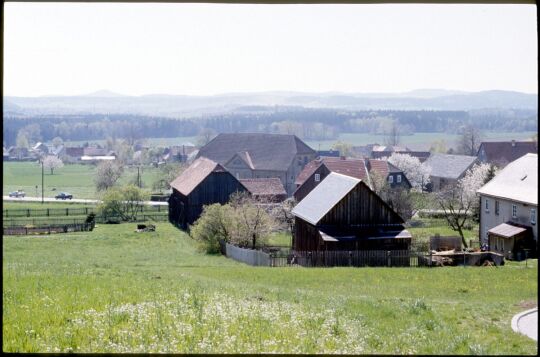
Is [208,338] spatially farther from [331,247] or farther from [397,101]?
[397,101]

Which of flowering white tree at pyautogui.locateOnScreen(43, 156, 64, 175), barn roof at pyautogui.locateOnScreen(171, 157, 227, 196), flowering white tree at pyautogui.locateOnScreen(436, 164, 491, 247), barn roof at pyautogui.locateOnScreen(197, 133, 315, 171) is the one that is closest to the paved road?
flowering white tree at pyautogui.locateOnScreen(436, 164, 491, 247)

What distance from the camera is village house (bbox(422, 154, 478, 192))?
56.6 meters

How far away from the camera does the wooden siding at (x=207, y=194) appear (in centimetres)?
4247

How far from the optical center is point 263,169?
76.5 m

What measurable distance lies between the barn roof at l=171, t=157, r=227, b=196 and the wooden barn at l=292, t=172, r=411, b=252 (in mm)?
15568

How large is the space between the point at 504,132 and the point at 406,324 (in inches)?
3172

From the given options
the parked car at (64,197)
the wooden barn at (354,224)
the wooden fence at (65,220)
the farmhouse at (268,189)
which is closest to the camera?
the wooden barn at (354,224)

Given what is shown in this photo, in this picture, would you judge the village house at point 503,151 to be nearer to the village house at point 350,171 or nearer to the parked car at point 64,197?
the village house at point 350,171

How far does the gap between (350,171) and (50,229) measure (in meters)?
22.0

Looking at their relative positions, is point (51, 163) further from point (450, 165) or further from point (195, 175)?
point (450, 165)

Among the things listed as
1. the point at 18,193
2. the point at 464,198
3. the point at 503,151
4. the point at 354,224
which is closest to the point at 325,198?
the point at 354,224

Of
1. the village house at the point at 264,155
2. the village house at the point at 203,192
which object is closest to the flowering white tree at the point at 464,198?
the village house at the point at 203,192

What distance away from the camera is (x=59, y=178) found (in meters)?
82.9

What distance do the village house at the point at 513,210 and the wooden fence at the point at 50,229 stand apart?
23.9m
